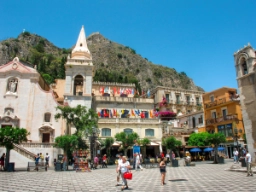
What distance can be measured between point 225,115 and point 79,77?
2652 cm

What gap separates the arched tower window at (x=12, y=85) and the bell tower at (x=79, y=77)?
7.64 meters

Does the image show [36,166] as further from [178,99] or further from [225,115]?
[178,99]

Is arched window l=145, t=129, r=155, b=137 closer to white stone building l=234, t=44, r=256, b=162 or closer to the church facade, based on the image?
the church facade

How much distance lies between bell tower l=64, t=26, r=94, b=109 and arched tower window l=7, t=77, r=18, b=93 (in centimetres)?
764

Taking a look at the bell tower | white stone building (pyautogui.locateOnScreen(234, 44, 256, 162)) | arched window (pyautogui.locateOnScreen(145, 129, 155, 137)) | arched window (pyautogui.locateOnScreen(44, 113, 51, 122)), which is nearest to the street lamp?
the bell tower

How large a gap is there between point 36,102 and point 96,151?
12.3 m

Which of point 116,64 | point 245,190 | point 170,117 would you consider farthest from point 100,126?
point 116,64

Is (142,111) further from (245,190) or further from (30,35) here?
(30,35)

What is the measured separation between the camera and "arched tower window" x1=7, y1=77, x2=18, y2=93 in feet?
118

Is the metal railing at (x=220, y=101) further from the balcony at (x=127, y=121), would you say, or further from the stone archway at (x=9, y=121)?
the stone archway at (x=9, y=121)

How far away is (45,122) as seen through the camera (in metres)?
34.8

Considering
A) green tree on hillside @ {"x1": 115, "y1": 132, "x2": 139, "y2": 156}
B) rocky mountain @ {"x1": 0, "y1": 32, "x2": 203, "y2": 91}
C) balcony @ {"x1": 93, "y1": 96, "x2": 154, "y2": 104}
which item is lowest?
green tree on hillside @ {"x1": 115, "y1": 132, "x2": 139, "y2": 156}

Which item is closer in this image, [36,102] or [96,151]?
[96,151]

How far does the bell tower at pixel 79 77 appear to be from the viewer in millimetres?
38562
